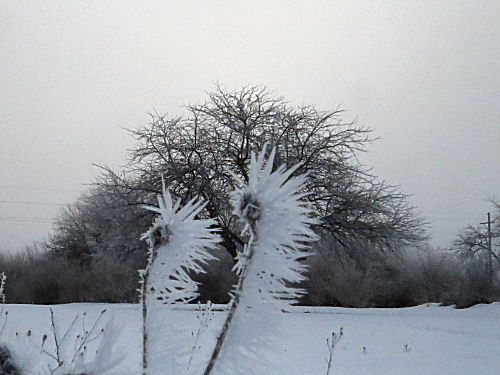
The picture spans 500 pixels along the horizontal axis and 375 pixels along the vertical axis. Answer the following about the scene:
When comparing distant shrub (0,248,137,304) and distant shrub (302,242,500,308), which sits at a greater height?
distant shrub (302,242,500,308)

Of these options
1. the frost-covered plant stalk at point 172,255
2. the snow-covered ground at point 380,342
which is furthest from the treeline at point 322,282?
the frost-covered plant stalk at point 172,255

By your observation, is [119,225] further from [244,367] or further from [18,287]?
[244,367]

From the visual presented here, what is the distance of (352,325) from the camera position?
41.6 feet

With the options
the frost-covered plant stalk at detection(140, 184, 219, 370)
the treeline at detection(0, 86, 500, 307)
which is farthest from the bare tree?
the frost-covered plant stalk at detection(140, 184, 219, 370)

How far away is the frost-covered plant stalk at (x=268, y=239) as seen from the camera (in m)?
0.51

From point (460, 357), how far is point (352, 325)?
3.97 metres

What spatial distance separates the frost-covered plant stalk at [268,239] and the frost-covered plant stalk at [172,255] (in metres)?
0.11

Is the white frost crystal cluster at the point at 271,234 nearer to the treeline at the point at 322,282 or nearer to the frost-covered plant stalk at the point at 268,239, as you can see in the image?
the frost-covered plant stalk at the point at 268,239

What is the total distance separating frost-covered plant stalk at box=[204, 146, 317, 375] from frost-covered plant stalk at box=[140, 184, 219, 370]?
11 cm

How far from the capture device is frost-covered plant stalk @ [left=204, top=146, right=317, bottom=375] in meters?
0.51

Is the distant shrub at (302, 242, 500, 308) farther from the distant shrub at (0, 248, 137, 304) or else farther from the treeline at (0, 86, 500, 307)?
the distant shrub at (0, 248, 137, 304)

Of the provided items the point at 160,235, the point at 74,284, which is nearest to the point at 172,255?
the point at 160,235

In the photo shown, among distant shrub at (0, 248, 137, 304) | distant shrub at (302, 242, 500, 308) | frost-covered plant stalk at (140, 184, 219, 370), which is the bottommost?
frost-covered plant stalk at (140, 184, 219, 370)

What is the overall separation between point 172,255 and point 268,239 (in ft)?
0.62
